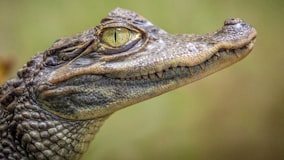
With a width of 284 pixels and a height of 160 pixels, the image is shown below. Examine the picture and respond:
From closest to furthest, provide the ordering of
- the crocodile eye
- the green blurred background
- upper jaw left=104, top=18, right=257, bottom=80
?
upper jaw left=104, top=18, right=257, bottom=80 → the crocodile eye → the green blurred background

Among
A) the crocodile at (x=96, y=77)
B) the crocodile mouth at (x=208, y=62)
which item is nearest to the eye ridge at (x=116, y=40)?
the crocodile at (x=96, y=77)

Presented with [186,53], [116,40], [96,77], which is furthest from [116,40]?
[186,53]

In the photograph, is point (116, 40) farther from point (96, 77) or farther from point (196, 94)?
point (196, 94)

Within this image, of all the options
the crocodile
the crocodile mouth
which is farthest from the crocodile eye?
the crocodile mouth

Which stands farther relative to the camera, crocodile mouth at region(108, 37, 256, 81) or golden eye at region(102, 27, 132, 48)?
golden eye at region(102, 27, 132, 48)

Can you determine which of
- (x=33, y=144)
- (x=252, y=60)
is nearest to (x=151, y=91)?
(x=33, y=144)

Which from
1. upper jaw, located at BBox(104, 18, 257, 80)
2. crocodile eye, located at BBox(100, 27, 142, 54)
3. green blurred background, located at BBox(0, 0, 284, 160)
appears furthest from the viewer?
green blurred background, located at BBox(0, 0, 284, 160)

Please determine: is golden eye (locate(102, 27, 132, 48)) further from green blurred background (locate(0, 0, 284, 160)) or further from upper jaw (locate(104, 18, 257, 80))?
green blurred background (locate(0, 0, 284, 160))
